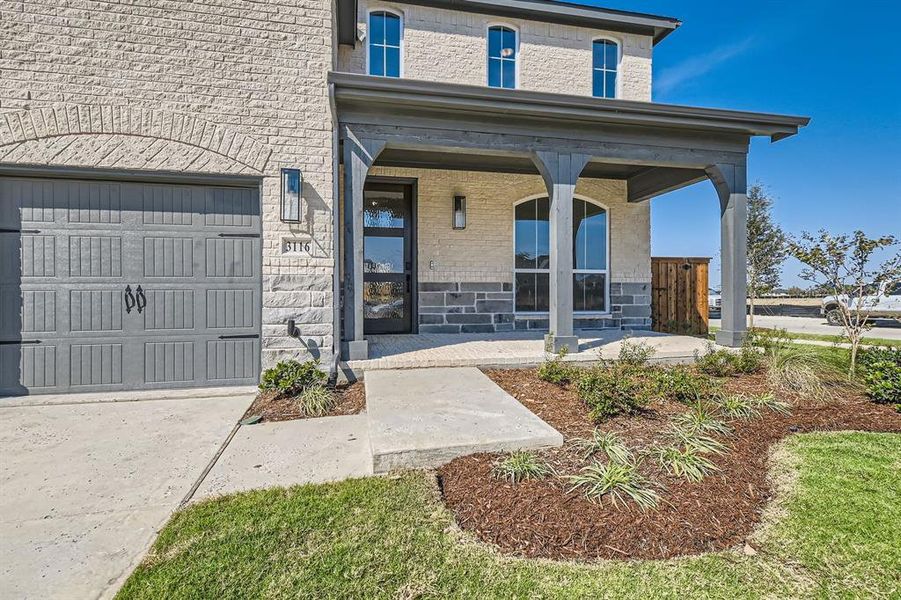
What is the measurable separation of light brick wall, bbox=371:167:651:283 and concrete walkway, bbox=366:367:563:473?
368 cm

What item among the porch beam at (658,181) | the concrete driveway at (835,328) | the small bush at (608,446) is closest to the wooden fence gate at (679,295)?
the porch beam at (658,181)

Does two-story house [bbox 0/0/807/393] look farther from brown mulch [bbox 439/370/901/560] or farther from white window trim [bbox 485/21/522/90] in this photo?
white window trim [bbox 485/21/522/90]

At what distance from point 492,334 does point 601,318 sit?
8.16ft

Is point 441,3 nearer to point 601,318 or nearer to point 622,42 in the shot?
point 622,42

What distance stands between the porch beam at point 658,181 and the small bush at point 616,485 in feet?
20.1

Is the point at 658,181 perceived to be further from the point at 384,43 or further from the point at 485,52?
the point at 384,43

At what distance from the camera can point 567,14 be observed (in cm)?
832

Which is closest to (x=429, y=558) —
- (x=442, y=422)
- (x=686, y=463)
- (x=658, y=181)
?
(x=442, y=422)

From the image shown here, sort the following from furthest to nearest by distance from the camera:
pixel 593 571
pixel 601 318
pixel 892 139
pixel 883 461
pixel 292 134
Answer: pixel 892 139 → pixel 601 318 → pixel 292 134 → pixel 883 461 → pixel 593 571

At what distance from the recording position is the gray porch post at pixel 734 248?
6359 mm

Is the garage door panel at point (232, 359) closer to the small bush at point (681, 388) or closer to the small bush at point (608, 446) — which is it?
the small bush at point (608, 446)

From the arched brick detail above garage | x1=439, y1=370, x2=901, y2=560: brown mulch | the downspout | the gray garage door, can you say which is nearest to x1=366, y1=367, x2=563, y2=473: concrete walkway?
x1=439, y1=370, x2=901, y2=560: brown mulch

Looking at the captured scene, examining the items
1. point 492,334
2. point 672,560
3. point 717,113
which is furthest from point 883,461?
point 492,334

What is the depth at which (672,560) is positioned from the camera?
Answer: 1.95 meters
